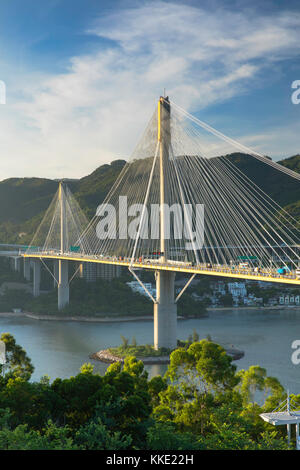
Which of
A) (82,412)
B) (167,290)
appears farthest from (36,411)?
(167,290)

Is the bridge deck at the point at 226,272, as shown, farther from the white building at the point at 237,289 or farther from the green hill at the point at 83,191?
the green hill at the point at 83,191

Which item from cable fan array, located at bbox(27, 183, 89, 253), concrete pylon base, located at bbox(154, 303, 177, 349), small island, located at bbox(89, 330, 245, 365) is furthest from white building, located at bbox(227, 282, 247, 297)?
concrete pylon base, located at bbox(154, 303, 177, 349)

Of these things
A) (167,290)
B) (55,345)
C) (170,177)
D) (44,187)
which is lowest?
(55,345)

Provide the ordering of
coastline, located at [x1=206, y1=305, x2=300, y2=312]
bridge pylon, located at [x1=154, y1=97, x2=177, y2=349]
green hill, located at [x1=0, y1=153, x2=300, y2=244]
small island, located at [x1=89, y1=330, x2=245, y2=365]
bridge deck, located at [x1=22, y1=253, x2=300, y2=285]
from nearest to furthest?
bridge deck, located at [x1=22, y1=253, x2=300, y2=285] → small island, located at [x1=89, y1=330, x2=245, y2=365] → bridge pylon, located at [x1=154, y1=97, x2=177, y2=349] → coastline, located at [x1=206, y1=305, x2=300, y2=312] → green hill, located at [x1=0, y1=153, x2=300, y2=244]

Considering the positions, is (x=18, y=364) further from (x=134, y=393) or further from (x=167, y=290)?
(x=167, y=290)

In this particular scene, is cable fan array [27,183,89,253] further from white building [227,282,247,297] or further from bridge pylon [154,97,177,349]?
bridge pylon [154,97,177,349]
